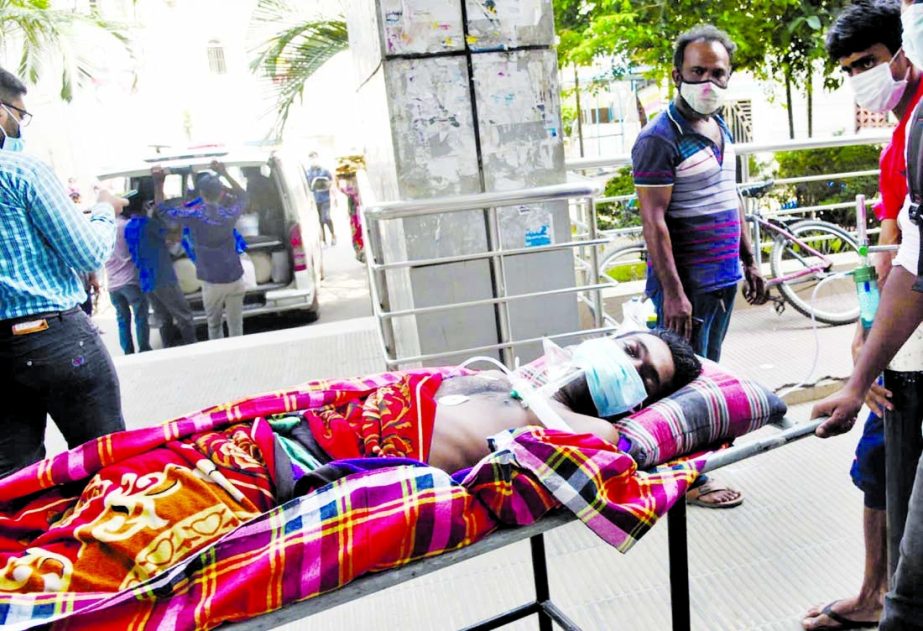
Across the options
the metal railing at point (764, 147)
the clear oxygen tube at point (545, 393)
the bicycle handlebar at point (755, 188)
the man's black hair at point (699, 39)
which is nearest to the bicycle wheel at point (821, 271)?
the bicycle handlebar at point (755, 188)

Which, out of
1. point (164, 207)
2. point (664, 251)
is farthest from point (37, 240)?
point (164, 207)

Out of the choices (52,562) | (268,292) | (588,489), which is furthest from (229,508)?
(268,292)

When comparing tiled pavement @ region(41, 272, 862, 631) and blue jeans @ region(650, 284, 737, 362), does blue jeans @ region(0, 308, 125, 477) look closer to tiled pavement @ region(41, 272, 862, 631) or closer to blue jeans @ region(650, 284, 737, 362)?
tiled pavement @ region(41, 272, 862, 631)

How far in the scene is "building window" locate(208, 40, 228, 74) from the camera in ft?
88.0

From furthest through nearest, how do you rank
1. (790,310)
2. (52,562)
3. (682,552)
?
1. (790,310)
2. (682,552)
3. (52,562)

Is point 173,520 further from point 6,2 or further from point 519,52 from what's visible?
point 6,2

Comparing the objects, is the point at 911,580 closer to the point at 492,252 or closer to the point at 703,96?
the point at 703,96

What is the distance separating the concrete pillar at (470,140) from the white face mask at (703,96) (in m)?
0.89

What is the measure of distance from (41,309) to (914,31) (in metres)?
2.32

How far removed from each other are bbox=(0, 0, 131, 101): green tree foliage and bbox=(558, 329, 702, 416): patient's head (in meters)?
10.9

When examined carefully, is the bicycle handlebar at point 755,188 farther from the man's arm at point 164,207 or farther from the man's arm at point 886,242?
the man's arm at point 164,207

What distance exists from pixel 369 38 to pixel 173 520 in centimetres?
284

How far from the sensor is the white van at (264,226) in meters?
6.60

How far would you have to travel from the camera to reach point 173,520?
1.42 metres
